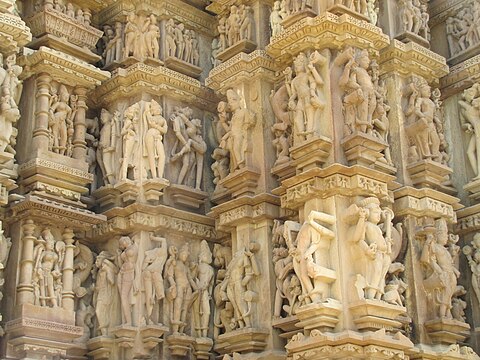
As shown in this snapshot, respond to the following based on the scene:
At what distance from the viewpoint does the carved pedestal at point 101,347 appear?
11.5m

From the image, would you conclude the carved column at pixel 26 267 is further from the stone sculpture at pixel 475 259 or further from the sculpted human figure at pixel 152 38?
the stone sculpture at pixel 475 259

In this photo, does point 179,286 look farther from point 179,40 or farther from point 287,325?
point 179,40

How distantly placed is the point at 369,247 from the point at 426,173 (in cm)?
185

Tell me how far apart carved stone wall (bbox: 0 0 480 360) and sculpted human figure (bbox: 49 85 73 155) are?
0.02 meters

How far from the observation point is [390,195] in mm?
11406

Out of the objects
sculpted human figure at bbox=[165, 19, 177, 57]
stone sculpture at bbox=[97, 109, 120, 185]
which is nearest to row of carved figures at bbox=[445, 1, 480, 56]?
sculpted human figure at bbox=[165, 19, 177, 57]

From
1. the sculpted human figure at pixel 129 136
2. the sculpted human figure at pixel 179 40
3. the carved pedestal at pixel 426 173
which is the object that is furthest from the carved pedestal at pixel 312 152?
the sculpted human figure at pixel 179 40

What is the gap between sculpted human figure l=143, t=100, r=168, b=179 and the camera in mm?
12266

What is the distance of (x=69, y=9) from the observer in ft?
41.8

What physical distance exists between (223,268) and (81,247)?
2.01 metres

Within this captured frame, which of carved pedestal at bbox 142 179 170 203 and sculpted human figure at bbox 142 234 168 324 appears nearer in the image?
sculpted human figure at bbox 142 234 168 324

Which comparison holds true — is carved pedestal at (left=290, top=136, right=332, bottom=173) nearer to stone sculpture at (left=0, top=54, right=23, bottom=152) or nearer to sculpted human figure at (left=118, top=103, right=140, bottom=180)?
sculpted human figure at (left=118, top=103, right=140, bottom=180)

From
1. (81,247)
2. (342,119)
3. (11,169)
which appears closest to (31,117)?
(11,169)

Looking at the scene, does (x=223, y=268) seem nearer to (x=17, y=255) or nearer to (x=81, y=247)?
(x=81, y=247)
